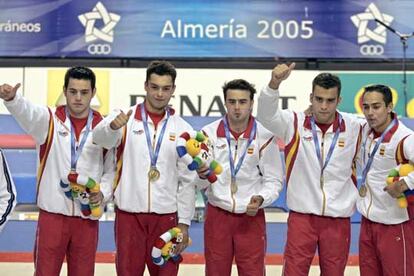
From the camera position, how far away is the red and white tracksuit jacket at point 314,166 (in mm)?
4609

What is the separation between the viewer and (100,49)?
384 inches

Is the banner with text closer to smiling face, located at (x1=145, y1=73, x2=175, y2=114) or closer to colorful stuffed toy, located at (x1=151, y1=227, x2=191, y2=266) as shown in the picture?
smiling face, located at (x1=145, y1=73, x2=175, y2=114)

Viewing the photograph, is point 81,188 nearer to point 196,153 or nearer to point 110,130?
point 110,130

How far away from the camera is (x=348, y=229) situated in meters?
4.71

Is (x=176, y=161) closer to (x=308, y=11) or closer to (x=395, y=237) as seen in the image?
(x=395, y=237)

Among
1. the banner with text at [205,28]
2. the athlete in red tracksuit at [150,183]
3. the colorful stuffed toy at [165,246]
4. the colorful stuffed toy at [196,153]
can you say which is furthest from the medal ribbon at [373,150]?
the banner with text at [205,28]

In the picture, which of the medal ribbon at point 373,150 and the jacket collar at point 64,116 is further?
the medal ribbon at point 373,150

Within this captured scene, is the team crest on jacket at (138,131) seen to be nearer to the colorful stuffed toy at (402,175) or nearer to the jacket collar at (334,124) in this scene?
the jacket collar at (334,124)

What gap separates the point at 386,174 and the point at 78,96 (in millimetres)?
2101

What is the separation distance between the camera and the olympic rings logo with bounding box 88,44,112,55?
9734mm

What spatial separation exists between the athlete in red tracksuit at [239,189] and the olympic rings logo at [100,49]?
5.32 meters

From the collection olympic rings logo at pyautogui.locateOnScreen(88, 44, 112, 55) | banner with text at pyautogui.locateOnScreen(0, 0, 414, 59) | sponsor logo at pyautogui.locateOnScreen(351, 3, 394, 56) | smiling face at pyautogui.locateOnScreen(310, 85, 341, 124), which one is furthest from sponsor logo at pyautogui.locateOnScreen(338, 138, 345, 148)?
olympic rings logo at pyautogui.locateOnScreen(88, 44, 112, 55)

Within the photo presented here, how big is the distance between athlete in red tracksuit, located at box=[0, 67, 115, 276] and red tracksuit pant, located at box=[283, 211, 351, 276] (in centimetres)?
129

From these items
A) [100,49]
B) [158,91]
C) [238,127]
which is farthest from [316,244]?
[100,49]
